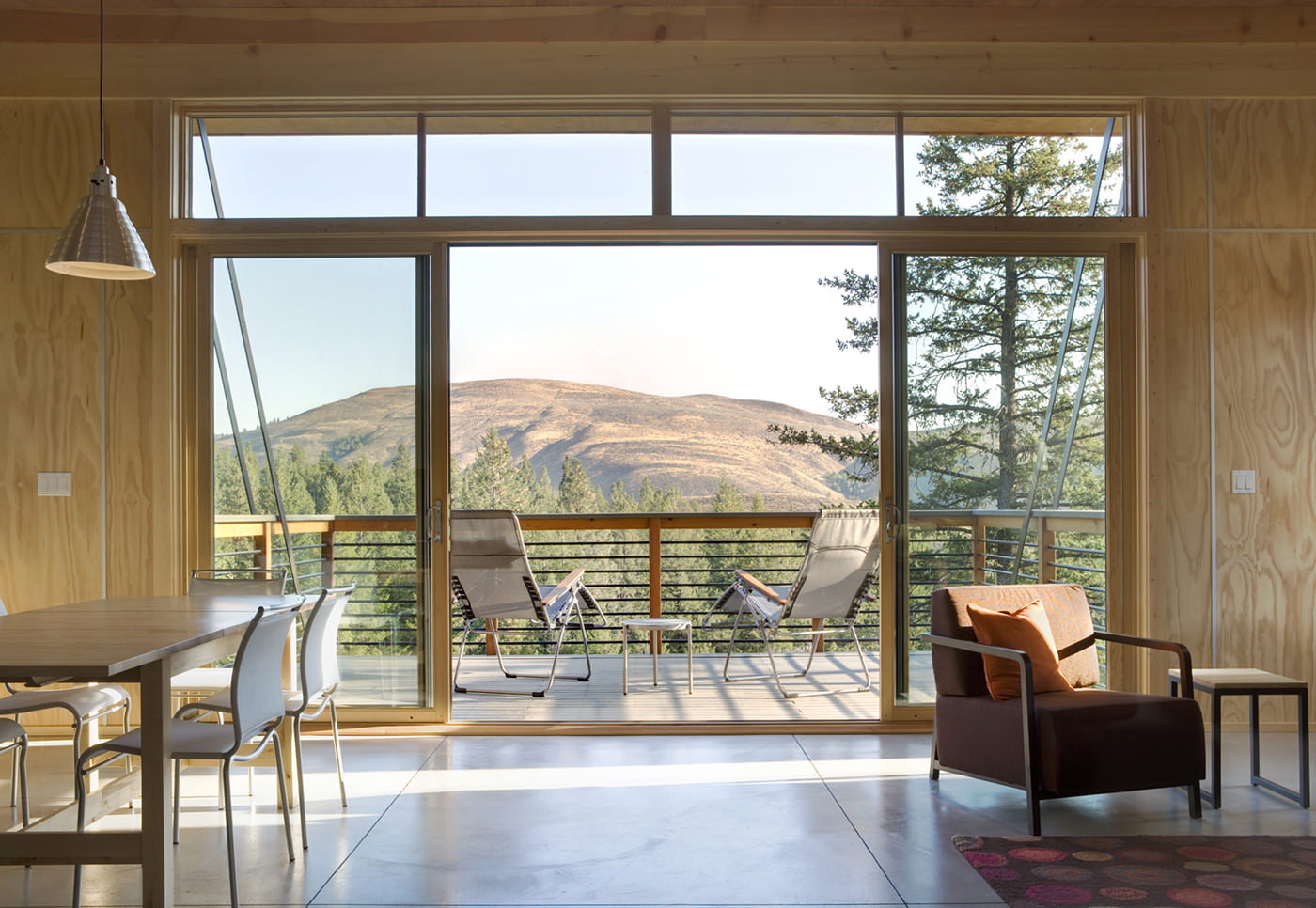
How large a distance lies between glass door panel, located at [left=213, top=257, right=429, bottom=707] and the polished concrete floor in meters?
0.58

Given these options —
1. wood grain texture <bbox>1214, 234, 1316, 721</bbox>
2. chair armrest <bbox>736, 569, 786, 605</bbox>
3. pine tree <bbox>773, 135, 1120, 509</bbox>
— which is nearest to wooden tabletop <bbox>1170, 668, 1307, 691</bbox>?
wood grain texture <bbox>1214, 234, 1316, 721</bbox>

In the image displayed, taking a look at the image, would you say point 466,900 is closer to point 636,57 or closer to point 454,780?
point 454,780

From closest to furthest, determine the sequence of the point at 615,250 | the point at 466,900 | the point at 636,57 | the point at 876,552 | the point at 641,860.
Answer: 1. the point at 466,900
2. the point at 641,860
3. the point at 636,57
4. the point at 876,552
5. the point at 615,250

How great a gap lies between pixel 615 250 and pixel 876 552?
22.3ft

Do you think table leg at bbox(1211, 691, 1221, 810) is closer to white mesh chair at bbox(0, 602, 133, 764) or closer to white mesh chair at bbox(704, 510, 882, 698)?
white mesh chair at bbox(704, 510, 882, 698)

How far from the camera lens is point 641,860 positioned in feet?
9.48

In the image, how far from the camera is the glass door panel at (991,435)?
4.50m

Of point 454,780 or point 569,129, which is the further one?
point 569,129

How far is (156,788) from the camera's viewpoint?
2.36m

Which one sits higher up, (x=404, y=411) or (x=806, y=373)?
(x=806, y=373)

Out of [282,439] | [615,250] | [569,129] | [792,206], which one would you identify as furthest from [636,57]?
[615,250]

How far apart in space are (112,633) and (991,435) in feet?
11.4

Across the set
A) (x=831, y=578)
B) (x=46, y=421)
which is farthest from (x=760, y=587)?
(x=46, y=421)

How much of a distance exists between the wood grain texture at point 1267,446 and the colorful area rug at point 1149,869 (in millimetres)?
1606
